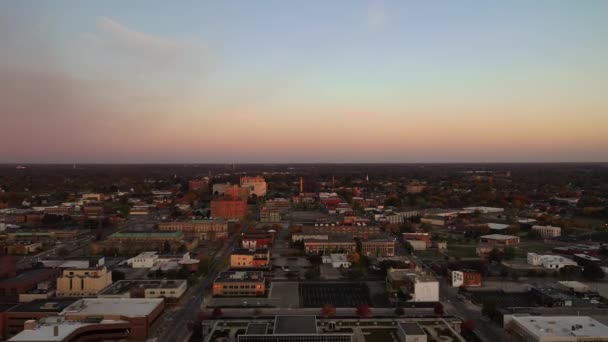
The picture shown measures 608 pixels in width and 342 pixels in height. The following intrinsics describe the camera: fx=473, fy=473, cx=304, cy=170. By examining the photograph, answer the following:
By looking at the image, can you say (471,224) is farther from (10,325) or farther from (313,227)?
(10,325)

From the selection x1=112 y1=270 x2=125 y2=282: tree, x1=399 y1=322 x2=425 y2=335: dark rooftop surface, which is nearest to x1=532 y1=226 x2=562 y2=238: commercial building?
x1=399 y1=322 x2=425 y2=335: dark rooftop surface

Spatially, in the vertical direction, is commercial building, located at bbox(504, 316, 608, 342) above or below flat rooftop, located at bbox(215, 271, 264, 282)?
below

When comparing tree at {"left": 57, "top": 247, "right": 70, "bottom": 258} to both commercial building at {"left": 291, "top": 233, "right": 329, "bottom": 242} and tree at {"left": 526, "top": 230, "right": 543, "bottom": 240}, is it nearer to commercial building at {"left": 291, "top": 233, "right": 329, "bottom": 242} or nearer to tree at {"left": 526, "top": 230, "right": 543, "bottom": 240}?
commercial building at {"left": 291, "top": 233, "right": 329, "bottom": 242}

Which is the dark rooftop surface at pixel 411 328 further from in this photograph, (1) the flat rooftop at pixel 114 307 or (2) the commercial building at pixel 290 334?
(1) the flat rooftop at pixel 114 307

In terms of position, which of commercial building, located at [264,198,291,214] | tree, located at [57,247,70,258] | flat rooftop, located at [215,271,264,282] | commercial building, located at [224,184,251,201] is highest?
commercial building, located at [224,184,251,201]

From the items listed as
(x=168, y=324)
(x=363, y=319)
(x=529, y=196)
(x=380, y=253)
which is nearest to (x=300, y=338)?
(x=363, y=319)

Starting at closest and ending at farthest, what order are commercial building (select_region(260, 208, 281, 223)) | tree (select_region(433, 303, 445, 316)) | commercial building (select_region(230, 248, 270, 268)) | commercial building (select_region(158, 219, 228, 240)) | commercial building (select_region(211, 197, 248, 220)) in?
A: tree (select_region(433, 303, 445, 316))
commercial building (select_region(230, 248, 270, 268))
commercial building (select_region(158, 219, 228, 240))
commercial building (select_region(260, 208, 281, 223))
commercial building (select_region(211, 197, 248, 220))

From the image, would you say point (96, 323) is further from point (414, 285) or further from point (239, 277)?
point (414, 285)
